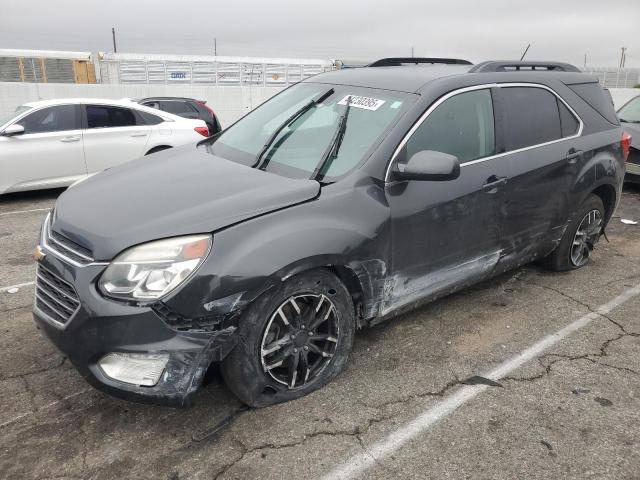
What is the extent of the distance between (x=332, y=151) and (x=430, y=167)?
597 mm

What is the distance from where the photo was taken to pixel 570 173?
14.0 feet

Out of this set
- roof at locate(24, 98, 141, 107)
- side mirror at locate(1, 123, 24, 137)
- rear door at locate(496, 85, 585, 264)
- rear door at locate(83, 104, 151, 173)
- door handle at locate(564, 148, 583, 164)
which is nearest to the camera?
rear door at locate(496, 85, 585, 264)

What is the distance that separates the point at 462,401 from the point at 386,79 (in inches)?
82.9

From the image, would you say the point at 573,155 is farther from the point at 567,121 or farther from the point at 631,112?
the point at 631,112

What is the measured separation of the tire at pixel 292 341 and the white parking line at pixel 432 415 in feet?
1.76

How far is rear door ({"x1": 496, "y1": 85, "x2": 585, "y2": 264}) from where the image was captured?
386cm

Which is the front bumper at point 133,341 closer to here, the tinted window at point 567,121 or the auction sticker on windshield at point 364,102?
the auction sticker on windshield at point 364,102

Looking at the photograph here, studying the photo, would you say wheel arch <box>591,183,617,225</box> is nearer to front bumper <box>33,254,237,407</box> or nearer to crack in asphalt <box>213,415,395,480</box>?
crack in asphalt <box>213,415,395,480</box>

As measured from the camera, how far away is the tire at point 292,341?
8.66 ft

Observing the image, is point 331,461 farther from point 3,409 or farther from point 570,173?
point 570,173

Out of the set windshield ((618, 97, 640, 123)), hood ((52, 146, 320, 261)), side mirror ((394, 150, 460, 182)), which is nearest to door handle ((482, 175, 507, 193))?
side mirror ((394, 150, 460, 182))

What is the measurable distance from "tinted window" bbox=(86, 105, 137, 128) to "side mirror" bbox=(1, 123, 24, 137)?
0.93m

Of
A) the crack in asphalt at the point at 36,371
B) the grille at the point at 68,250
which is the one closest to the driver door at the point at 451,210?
the grille at the point at 68,250

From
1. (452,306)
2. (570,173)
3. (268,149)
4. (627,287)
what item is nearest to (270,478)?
(268,149)
